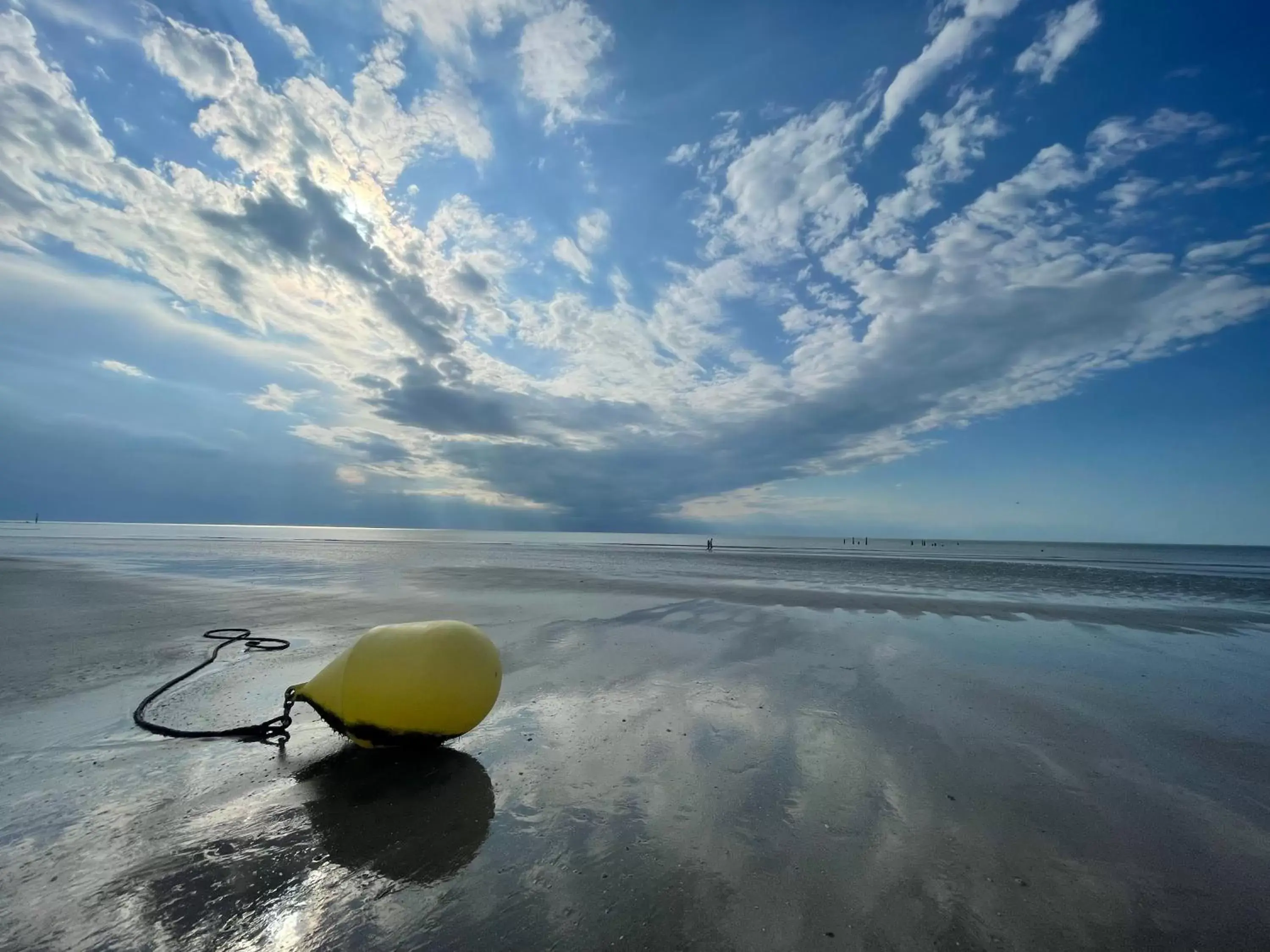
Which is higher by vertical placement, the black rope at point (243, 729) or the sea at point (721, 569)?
the sea at point (721, 569)

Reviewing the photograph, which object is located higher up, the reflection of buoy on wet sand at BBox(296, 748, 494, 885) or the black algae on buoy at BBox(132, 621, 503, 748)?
the black algae on buoy at BBox(132, 621, 503, 748)

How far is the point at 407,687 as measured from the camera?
14.8 feet

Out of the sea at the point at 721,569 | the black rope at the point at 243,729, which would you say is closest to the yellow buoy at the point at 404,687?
the black rope at the point at 243,729

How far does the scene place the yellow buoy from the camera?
4.51 meters

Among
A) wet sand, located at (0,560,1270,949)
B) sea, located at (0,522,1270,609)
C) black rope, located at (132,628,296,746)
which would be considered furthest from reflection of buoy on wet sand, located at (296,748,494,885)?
sea, located at (0,522,1270,609)

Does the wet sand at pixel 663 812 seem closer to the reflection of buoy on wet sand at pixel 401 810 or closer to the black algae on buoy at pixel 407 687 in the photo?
the reflection of buoy on wet sand at pixel 401 810

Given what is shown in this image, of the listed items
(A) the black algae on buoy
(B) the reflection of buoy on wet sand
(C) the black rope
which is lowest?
(B) the reflection of buoy on wet sand

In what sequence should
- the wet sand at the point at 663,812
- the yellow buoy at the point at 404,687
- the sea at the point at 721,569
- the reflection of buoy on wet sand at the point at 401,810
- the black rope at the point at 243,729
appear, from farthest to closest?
1. the sea at the point at 721,569
2. the black rope at the point at 243,729
3. the yellow buoy at the point at 404,687
4. the reflection of buoy on wet sand at the point at 401,810
5. the wet sand at the point at 663,812

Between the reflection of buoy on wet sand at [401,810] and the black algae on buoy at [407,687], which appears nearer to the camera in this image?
the reflection of buoy on wet sand at [401,810]

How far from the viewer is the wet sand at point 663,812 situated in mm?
2854

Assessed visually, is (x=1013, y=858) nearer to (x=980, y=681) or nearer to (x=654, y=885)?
(x=654, y=885)

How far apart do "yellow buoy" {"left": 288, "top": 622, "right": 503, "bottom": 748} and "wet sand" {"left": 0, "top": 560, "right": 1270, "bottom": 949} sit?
33cm

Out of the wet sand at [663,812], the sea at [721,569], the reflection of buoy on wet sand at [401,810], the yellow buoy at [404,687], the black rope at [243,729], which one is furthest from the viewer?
the sea at [721,569]

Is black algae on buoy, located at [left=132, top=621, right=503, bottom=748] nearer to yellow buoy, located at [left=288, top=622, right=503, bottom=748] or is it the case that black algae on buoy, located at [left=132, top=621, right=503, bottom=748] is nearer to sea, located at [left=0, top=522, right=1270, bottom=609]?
yellow buoy, located at [left=288, top=622, right=503, bottom=748]
